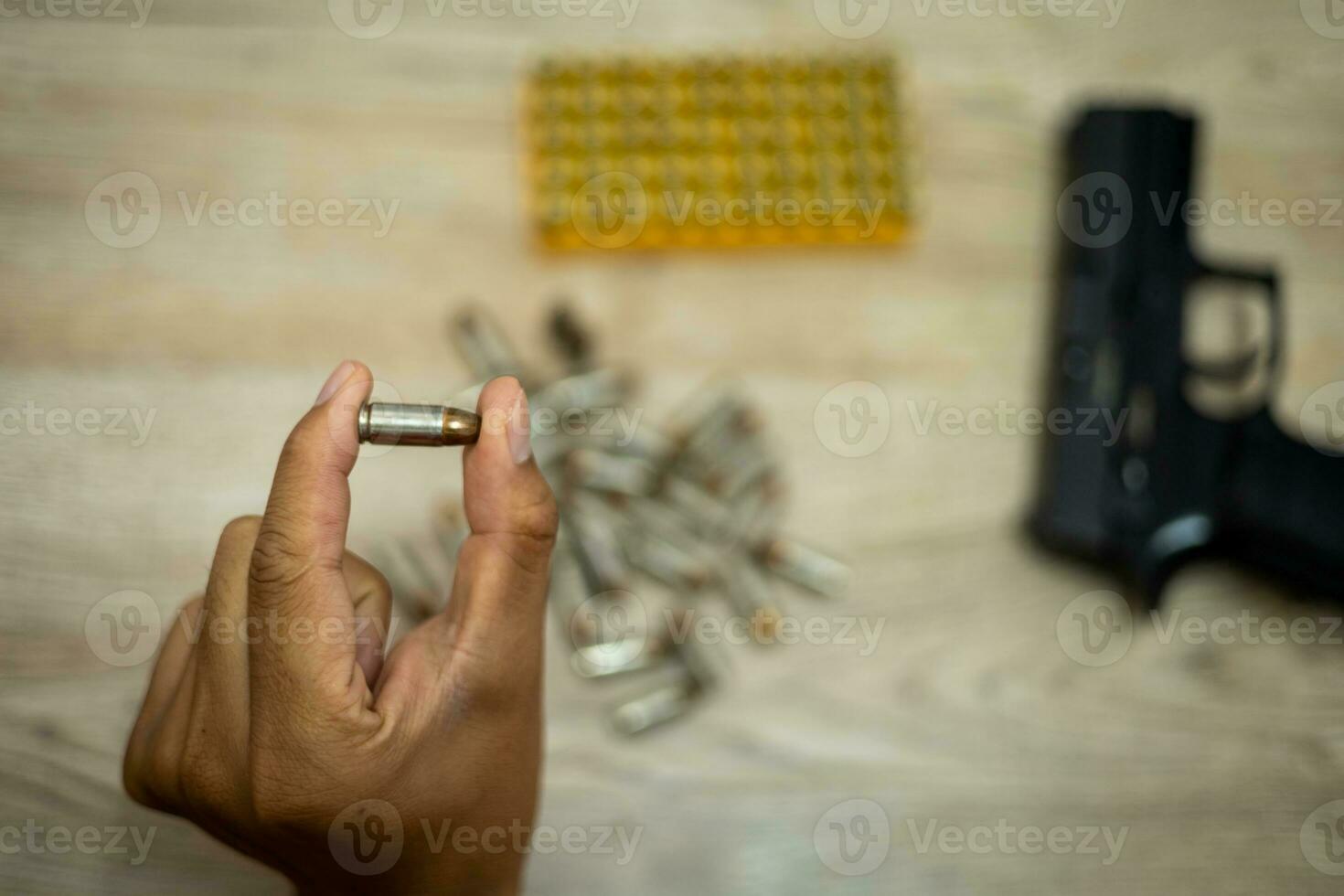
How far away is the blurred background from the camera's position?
3.47 ft

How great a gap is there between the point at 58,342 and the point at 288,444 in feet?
2.26

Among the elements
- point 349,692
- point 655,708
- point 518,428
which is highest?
point 518,428

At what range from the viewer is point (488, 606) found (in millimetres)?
634

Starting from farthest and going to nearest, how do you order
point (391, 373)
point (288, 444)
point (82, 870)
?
point (391, 373)
point (82, 870)
point (288, 444)

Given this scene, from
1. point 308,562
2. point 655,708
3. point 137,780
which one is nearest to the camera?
point 308,562

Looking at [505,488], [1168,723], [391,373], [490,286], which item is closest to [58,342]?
[391,373]

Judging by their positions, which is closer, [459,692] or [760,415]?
[459,692]

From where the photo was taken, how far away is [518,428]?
24.7 inches

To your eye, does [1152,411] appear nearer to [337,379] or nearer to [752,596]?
[752,596]

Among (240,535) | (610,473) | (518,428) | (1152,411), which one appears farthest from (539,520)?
(1152,411)

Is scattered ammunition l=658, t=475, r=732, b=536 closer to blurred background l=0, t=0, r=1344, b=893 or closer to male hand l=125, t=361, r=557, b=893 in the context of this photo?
blurred background l=0, t=0, r=1344, b=893

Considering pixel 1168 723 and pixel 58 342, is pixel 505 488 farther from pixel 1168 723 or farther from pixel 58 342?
pixel 1168 723

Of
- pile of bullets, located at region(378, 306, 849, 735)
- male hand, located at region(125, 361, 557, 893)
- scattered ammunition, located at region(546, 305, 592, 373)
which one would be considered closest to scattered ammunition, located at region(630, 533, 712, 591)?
pile of bullets, located at region(378, 306, 849, 735)

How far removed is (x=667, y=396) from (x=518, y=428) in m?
0.53
